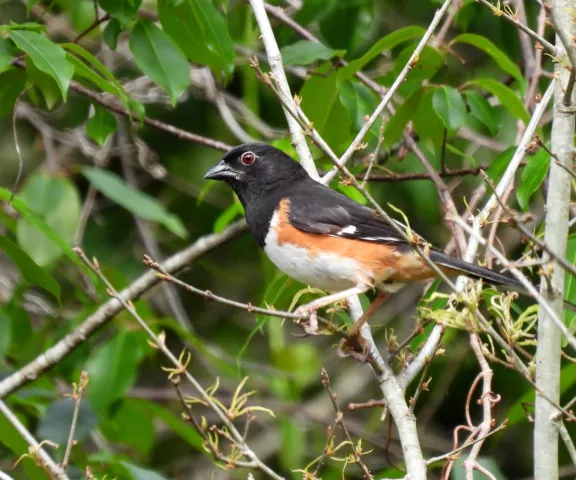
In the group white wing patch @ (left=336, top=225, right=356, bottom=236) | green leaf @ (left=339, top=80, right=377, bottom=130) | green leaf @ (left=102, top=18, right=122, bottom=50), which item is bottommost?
white wing patch @ (left=336, top=225, right=356, bottom=236)

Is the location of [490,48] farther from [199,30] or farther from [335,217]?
[199,30]

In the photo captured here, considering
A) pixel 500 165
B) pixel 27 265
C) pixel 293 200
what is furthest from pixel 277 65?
pixel 27 265

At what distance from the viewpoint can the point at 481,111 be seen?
3.54 meters

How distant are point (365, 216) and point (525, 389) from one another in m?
2.27

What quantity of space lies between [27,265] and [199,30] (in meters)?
1.03

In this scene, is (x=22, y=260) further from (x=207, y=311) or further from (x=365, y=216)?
(x=207, y=311)

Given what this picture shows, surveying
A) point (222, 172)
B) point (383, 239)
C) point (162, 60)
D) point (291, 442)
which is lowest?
point (291, 442)

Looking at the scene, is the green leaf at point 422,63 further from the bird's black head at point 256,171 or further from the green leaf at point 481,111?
the bird's black head at point 256,171

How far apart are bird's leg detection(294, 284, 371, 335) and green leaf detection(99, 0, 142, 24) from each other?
3.80 ft

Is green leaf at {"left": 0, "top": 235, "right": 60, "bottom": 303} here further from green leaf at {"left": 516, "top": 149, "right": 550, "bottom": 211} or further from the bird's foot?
green leaf at {"left": 516, "top": 149, "right": 550, "bottom": 211}

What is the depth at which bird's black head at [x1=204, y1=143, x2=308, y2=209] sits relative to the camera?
3607 mm

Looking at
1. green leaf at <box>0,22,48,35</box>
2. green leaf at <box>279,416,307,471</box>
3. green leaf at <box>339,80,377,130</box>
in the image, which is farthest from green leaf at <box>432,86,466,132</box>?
green leaf at <box>279,416,307,471</box>

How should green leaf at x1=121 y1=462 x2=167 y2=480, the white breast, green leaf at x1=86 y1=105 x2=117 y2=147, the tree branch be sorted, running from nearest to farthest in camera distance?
the tree branch
green leaf at x1=121 y1=462 x2=167 y2=480
the white breast
green leaf at x1=86 y1=105 x2=117 y2=147

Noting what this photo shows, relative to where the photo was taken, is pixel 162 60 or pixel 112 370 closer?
pixel 162 60
